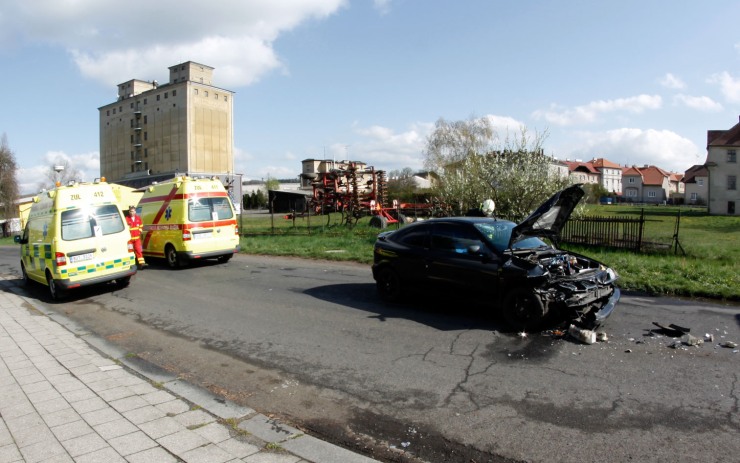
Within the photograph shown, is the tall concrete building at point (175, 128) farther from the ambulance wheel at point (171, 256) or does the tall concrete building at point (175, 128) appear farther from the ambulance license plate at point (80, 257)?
the ambulance license plate at point (80, 257)

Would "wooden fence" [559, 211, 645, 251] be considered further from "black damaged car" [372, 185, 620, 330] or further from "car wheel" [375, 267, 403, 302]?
"car wheel" [375, 267, 403, 302]

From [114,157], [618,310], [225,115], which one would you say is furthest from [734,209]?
[114,157]

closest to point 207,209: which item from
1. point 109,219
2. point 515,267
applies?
point 109,219

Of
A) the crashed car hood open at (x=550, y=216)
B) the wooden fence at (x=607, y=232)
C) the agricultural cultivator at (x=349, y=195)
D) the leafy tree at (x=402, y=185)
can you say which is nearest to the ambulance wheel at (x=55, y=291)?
the crashed car hood open at (x=550, y=216)

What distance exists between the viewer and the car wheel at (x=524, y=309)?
648 cm

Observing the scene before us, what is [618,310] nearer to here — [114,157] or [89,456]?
[89,456]

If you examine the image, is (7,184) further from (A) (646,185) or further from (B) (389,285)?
(A) (646,185)

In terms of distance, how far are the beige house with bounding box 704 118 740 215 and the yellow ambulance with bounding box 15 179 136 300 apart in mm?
60509

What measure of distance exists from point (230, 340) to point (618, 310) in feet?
19.4

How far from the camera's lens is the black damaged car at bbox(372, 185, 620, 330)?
6.50m

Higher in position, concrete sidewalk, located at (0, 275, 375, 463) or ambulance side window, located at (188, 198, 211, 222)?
ambulance side window, located at (188, 198, 211, 222)

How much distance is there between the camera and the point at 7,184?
59.1 metres

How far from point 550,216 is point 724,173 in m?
60.5

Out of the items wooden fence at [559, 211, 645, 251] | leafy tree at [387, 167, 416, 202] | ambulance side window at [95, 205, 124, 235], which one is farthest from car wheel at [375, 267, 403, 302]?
leafy tree at [387, 167, 416, 202]
